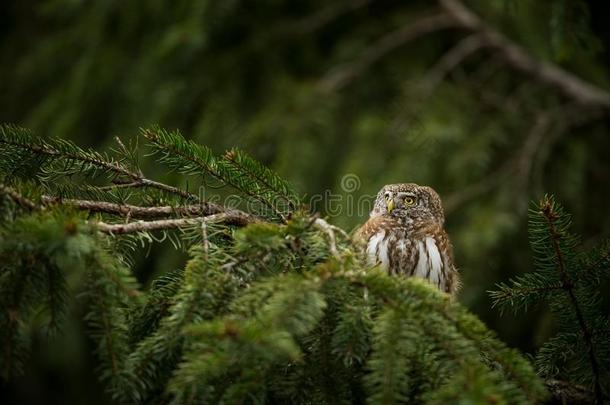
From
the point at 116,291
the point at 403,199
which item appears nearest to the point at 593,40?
the point at 403,199

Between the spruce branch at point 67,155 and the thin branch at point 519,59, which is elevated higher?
the thin branch at point 519,59

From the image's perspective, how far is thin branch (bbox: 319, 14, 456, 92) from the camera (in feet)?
12.9

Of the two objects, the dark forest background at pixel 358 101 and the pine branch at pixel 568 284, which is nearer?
the pine branch at pixel 568 284

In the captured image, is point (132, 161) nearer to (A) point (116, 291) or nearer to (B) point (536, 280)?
(A) point (116, 291)

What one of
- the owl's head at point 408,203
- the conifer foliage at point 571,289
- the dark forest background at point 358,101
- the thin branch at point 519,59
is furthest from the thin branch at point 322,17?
the conifer foliage at point 571,289

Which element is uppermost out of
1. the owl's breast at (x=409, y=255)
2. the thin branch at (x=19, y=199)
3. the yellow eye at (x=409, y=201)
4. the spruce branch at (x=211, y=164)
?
the yellow eye at (x=409, y=201)

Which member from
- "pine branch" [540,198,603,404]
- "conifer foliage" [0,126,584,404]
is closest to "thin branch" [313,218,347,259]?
"conifer foliage" [0,126,584,404]

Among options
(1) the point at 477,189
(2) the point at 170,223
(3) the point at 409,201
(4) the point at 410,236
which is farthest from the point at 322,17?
(2) the point at 170,223

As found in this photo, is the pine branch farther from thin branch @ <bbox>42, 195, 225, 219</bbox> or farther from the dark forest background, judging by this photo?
the dark forest background

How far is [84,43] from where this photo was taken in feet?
13.7

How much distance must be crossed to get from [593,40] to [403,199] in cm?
113

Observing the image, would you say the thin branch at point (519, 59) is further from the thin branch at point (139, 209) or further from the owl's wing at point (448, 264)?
the thin branch at point (139, 209)

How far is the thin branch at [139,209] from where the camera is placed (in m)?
1.65

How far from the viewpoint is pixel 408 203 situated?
312 cm
